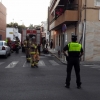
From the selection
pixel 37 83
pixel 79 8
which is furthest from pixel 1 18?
pixel 37 83

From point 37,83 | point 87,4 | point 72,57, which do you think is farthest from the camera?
point 87,4

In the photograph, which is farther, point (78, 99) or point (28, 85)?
point (28, 85)

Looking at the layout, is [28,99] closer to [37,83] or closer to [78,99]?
[78,99]

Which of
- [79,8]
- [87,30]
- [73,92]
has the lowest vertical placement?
[73,92]

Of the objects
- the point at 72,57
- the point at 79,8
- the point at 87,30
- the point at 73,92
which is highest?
the point at 79,8

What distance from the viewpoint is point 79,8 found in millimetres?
22844

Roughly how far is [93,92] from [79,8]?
15.1 metres

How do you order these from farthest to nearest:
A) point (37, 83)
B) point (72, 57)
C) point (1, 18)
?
point (1, 18)
point (37, 83)
point (72, 57)

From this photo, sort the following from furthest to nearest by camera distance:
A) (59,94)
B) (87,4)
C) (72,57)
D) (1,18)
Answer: (1,18) < (87,4) < (72,57) < (59,94)

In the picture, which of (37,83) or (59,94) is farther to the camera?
(37,83)

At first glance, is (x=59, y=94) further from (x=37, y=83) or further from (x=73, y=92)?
(x=37, y=83)

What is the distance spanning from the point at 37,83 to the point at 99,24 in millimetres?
12790

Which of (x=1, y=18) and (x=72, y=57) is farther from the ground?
(x=1, y=18)

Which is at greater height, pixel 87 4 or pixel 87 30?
pixel 87 4
